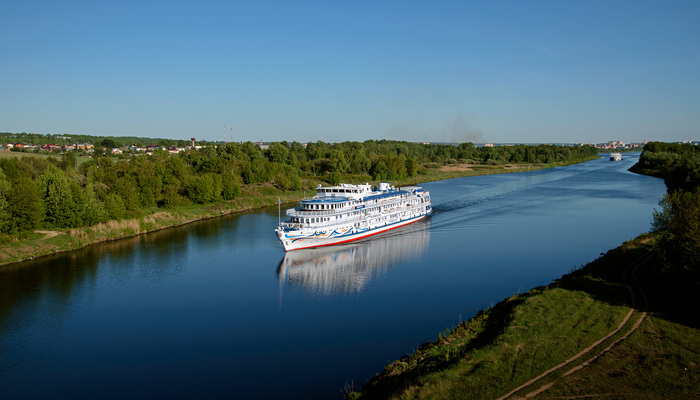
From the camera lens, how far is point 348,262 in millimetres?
31547

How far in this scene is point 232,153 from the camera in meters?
84.4

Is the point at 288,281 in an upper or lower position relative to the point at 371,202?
lower

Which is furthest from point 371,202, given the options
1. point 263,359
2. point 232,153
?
point 232,153

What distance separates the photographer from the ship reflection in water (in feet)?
88.1

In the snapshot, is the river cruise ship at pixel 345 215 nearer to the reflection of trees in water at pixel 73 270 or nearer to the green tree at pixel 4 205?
the reflection of trees in water at pixel 73 270

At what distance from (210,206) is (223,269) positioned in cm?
2442

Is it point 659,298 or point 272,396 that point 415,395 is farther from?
point 659,298

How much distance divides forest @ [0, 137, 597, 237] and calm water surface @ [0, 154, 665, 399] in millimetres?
4577

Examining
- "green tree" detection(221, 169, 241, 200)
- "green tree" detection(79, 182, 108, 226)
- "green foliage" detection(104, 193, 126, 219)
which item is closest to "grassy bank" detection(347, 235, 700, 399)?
"green tree" detection(79, 182, 108, 226)

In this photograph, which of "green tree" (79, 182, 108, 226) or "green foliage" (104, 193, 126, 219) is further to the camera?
"green foliage" (104, 193, 126, 219)

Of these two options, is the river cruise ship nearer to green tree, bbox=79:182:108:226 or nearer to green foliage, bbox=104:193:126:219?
green foliage, bbox=104:193:126:219

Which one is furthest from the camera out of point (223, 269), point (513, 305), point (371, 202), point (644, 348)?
point (371, 202)

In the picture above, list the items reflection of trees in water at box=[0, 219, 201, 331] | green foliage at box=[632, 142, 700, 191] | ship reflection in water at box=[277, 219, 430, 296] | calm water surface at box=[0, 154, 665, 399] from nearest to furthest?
calm water surface at box=[0, 154, 665, 399], reflection of trees in water at box=[0, 219, 201, 331], ship reflection in water at box=[277, 219, 430, 296], green foliage at box=[632, 142, 700, 191]

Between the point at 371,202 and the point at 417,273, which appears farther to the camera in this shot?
the point at 371,202
